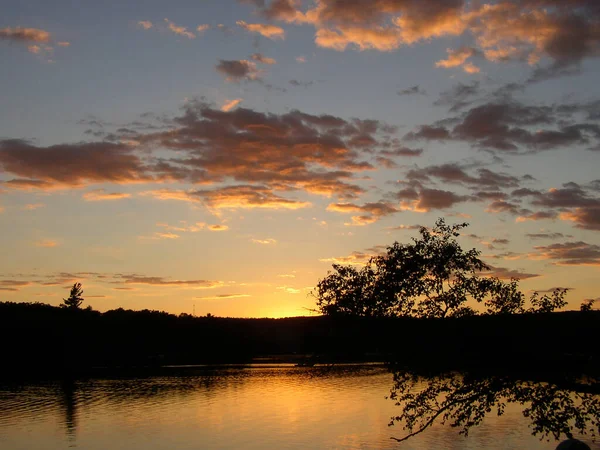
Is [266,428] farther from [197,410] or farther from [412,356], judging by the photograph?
[412,356]

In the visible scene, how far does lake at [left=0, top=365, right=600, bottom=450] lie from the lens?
46812mm

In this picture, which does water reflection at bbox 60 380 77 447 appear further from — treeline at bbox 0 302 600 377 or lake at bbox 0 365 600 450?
treeline at bbox 0 302 600 377

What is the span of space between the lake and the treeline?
5325 millimetres

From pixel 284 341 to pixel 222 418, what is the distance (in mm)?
128668

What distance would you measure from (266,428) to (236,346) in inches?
4988

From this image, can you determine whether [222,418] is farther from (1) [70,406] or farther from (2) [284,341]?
(2) [284,341]

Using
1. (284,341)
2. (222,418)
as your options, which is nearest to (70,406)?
(222,418)

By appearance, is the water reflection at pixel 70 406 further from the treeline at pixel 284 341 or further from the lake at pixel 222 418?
the treeline at pixel 284 341

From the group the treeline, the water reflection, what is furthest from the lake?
the treeline

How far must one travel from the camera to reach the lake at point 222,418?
154 ft

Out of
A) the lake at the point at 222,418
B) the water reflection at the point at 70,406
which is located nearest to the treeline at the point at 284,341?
the lake at the point at 222,418

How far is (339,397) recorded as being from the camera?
7350 centimetres

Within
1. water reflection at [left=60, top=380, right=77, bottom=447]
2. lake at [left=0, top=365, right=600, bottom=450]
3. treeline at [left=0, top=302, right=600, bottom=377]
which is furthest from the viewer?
water reflection at [left=60, top=380, right=77, bottom=447]

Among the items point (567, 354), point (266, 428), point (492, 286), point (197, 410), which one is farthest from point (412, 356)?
point (197, 410)
